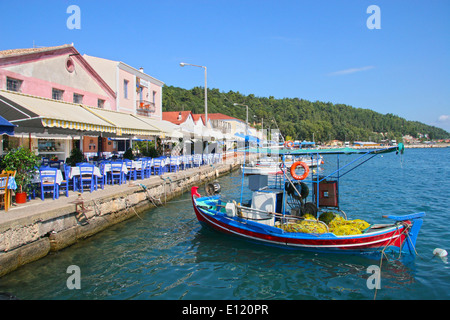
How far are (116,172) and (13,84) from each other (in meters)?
6.45

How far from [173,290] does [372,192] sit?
19439 millimetres

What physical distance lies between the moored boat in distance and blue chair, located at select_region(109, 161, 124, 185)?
15.0 ft

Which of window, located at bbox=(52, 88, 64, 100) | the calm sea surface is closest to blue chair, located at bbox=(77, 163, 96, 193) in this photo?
the calm sea surface

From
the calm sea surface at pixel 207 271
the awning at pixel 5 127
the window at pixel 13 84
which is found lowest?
the calm sea surface at pixel 207 271

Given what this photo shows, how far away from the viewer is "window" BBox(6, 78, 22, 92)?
13734mm

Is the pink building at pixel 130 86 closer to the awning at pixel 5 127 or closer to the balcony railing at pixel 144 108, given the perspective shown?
the balcony railing at pixel 144 108

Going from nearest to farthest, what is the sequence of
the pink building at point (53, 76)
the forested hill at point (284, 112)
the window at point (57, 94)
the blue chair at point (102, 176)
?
A: 1. the blue chair at point (102, 176)
2. the pink building at point (53, 76)
3. the window at point (57, 94)
4. the forested hill at point (284, 112)

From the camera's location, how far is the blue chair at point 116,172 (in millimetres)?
13491

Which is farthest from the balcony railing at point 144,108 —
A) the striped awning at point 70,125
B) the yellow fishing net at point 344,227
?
the yellow fishing net at point 344,227

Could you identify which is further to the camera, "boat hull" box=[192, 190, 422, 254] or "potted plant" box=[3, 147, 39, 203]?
"potted plant" box=[3, 147, 39, 203]

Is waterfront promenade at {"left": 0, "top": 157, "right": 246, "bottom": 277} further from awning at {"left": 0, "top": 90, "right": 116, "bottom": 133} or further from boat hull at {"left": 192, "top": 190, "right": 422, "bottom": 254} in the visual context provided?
boat hull at {"left": 192, "top": 190, "right": 422, "bottom": 254}

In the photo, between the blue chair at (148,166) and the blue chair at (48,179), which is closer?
the blue chair at (48,179)

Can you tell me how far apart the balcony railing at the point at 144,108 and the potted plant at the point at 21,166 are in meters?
15.9

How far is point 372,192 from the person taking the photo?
22.1 m
